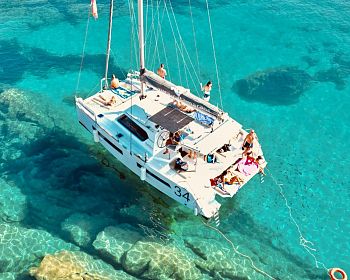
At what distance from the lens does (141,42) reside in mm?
23984

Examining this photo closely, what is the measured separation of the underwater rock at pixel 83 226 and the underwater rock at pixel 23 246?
1.78ft

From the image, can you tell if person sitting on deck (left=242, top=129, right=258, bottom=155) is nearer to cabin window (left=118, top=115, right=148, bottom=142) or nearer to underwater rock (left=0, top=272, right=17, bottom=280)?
cabin window (left=118, top=115, right=148, bottom=142)

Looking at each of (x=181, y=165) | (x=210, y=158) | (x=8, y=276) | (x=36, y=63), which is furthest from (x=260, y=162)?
(x=36, y=63)

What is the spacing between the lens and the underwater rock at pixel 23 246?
2206 centimetres

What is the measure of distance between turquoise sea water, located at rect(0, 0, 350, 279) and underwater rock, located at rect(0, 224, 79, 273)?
2.2 inches

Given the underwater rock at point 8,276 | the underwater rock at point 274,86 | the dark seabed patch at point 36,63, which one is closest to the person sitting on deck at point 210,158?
the underwater rock at point 274,86

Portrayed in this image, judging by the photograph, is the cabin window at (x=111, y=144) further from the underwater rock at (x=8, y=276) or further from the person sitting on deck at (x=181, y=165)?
the underwater rock at (x=8, y=276)

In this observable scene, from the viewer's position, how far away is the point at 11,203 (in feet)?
82.1

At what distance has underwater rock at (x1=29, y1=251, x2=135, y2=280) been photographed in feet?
68.0

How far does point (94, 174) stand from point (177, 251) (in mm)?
7304

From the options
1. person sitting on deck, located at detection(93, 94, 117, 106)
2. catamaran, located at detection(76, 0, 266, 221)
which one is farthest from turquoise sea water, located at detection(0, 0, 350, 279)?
person sitting on deck, located at detection(93, 94, 117, 106)

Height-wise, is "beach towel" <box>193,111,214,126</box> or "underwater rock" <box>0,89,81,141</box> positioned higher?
"beach towel" <box>193,111,214,126</box>

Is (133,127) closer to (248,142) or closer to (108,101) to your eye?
(108,101)

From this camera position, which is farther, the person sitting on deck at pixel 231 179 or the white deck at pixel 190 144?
the person sitting on deck at pixel 231 179
